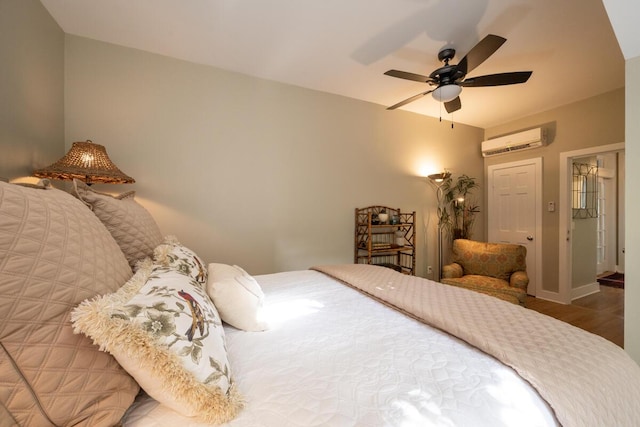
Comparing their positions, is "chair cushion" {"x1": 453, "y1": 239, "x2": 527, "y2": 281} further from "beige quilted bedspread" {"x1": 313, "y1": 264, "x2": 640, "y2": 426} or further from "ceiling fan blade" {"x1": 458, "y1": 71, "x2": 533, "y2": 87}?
"beige quilted bedspread" {"x1": 313, "y1": 264, "x2": 640, "y2": 426}

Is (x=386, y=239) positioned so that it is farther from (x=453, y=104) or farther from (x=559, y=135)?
(x=559, y=135)

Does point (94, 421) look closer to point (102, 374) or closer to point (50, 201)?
point (102, 374)

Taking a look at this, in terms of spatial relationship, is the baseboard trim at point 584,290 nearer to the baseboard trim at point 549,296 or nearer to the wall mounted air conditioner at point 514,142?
the baseboard trim at point 549,296

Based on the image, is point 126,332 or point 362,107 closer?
point 126,332

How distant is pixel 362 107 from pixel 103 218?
291 centimetres

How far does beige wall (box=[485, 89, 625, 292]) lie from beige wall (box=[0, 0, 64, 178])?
521 cm

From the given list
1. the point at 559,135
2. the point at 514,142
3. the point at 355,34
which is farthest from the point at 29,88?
the point at 559,135

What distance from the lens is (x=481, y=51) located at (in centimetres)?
→ 168

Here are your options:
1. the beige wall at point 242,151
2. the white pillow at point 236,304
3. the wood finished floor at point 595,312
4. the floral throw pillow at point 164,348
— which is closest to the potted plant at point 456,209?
the beige wall at point 242,151

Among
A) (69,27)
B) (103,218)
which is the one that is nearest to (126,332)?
(103,218)

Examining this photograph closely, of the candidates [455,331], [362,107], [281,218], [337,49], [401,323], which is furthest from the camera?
[362,107]

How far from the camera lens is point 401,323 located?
44.0 inches

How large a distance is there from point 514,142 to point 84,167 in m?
4.84

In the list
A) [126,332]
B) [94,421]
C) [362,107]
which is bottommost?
[94,421]
